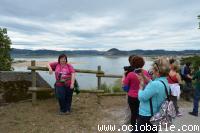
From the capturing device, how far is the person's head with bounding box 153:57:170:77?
177 inches

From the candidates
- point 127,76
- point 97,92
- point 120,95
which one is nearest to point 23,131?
point 127,76

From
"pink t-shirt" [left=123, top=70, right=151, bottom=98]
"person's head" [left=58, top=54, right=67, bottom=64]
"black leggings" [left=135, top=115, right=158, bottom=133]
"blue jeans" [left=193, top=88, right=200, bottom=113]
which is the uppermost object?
"person's head" [left=58, top=54, right=67, bottom=64]

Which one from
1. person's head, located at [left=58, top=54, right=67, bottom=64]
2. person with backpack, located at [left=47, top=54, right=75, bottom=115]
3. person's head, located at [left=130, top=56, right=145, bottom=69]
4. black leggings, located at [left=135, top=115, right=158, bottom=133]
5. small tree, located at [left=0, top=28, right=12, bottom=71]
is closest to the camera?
black leggings, located at [left=135, top=115, right=158, bottom=133]

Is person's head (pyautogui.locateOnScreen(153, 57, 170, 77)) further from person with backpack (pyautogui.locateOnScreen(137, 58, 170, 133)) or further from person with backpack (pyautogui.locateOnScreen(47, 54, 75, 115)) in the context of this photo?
person with backpack (pyautogui.locateOnScreen(47, 54, 75, 115))

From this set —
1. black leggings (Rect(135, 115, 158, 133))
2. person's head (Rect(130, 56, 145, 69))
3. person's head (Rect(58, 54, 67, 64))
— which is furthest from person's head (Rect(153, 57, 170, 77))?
person's head (Rect(58, 54, 67, 64))

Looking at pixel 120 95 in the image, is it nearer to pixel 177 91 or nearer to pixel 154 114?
pixel 177 91

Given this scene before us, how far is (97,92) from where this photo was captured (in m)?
10.8

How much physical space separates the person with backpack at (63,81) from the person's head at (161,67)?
4457mm

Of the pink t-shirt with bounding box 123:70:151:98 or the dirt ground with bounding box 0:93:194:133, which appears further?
the dirt ground with bounding box 0:93:194:133

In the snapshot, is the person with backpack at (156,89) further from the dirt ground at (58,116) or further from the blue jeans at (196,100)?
the blue jeans at (196,100)

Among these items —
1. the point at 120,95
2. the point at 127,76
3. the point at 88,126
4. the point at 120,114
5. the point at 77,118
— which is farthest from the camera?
the point at 120,95

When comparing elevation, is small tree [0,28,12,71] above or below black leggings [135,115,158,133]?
above

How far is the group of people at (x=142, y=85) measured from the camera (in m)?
4.52

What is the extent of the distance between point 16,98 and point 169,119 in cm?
628
